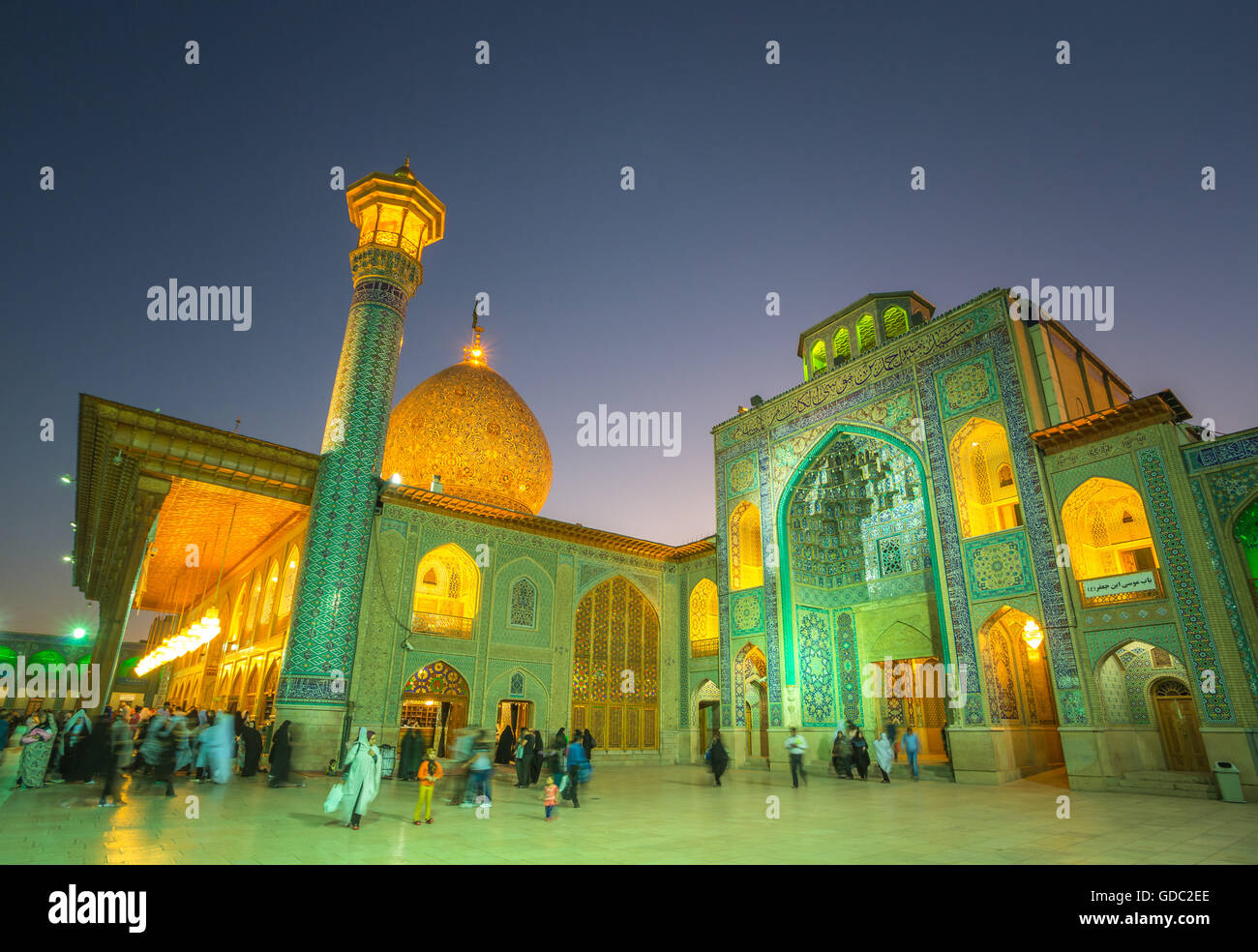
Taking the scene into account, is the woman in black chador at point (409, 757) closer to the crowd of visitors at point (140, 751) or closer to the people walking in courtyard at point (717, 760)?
the crowd of visitors at point (140, 751)

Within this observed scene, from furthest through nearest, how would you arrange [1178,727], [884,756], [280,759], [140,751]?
[884,756]
[1178,727]
[280,759]
[140,751]

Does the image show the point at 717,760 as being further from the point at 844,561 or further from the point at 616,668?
the point at 844,561

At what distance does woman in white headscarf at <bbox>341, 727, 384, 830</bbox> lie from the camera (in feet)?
22.3

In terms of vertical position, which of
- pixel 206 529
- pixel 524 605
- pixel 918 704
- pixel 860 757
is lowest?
pixel 860 757

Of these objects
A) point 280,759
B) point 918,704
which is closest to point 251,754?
point 280,759

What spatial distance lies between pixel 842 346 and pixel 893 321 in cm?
146

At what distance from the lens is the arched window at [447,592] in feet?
55.8

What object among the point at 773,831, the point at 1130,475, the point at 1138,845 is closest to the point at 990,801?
the point at 1138,845

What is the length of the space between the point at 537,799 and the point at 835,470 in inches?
439

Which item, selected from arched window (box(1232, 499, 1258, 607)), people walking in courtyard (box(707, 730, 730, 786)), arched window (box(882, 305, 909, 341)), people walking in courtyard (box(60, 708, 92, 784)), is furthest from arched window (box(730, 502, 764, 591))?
people walking in courtyard (box(60, 708, 92, 784))

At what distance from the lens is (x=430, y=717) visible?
16.8 m

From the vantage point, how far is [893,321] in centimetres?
1769

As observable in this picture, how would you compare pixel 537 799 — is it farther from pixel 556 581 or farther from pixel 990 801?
pixel 556 581

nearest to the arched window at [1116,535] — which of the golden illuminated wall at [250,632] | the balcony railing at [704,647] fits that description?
the balcony railing at [704,647]
